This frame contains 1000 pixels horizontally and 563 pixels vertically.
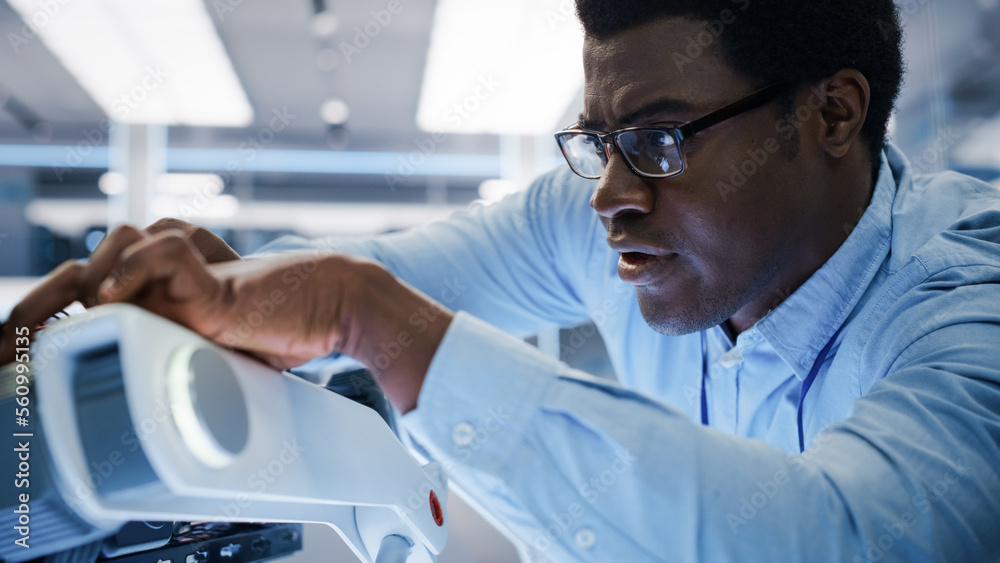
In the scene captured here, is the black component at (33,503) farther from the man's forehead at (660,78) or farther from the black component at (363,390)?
the man's forehead at (660,78)

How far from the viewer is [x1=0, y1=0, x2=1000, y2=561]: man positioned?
49 centimetres

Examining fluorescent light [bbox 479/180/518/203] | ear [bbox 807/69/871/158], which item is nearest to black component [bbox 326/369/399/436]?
ear [bbox 807/69/871/158]

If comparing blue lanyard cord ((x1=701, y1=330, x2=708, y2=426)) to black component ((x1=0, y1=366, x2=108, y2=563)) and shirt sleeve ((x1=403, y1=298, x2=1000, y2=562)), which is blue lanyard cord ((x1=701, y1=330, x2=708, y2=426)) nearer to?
shirt sleeve ((x1=403, y1=298, x2=1000, y2=562))

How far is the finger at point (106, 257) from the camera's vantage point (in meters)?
0.46

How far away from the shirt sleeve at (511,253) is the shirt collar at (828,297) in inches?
16.3

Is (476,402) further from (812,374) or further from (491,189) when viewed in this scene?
(491,189)

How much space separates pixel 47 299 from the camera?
497mm

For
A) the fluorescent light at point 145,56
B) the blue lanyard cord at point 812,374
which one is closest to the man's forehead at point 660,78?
the blue lanyard cord at point 812,374

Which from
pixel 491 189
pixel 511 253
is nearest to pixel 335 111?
pixel 491 189

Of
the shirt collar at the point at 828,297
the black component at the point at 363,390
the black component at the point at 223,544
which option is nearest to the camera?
the black component at the point at 223,544

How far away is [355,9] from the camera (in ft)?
11.4

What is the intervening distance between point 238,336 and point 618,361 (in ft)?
3.22

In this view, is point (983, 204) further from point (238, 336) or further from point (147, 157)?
point (147, 157)

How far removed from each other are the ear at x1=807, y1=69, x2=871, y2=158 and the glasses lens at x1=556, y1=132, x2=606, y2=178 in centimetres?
33
